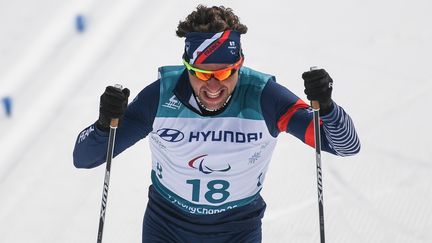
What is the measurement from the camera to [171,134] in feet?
11.6

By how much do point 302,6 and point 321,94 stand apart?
524 centimetres

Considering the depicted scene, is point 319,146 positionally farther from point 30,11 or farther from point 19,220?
point 30,11

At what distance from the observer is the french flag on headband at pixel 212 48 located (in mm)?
3291

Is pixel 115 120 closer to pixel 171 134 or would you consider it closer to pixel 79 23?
pixel 171 134

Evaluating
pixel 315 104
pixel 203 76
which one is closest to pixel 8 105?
pixel 203 76

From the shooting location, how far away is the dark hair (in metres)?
3.41

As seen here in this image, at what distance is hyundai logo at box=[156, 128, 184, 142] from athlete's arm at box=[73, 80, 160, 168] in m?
0.07

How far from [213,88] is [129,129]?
503 millimetres

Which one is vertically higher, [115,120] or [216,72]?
[216,72]

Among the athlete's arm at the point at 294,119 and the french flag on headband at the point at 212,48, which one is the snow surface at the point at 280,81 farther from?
the french flag on headband at the point at 212,48

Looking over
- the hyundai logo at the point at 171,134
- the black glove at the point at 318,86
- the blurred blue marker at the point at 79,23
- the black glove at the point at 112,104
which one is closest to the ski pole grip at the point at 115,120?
the black glove at the point at 112,104

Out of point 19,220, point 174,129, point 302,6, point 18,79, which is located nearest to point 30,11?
point 18,79

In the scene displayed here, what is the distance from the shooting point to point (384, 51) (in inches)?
294

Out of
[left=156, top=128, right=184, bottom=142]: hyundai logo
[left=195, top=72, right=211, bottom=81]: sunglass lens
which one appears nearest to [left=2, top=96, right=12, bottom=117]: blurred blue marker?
[left=156, top=128, right=184, bottom=142]: hyundai logo
